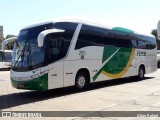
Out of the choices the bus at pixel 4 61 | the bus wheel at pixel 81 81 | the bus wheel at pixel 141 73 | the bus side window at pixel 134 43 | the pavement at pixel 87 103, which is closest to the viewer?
the pavement at pixel 87 103

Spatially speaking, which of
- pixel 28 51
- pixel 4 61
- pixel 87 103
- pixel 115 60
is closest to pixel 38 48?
pixel 28 51

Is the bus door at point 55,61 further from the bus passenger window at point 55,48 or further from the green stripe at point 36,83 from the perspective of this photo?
the green stripe at point 36,83

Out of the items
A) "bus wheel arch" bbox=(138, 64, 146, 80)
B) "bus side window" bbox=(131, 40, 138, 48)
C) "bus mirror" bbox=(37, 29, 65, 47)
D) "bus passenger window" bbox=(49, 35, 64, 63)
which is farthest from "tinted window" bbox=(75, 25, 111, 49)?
"bus wheel arch" bbox=(138, 64, 146, 80)

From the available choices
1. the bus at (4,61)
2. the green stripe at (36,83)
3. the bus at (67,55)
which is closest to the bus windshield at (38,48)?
the bus at (67,55)

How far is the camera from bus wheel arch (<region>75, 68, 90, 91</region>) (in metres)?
14.2

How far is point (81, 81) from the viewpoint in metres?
14.4

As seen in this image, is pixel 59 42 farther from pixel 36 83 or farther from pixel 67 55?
pixel 36 83

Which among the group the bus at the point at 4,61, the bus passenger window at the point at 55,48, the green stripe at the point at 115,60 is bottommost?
the bus at the point at 4,61

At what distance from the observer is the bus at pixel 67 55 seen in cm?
1233

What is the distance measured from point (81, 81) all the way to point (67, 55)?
1.67 m

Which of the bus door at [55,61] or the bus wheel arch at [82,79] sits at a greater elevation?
the bus door at [55,61]

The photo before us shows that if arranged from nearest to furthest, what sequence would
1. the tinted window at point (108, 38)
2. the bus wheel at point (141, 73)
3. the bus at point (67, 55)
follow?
the bus at point (67, 55)
the tinted window at point (108, 38)
the bus wheel at point (141, 73)

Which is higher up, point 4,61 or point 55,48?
point 55,48

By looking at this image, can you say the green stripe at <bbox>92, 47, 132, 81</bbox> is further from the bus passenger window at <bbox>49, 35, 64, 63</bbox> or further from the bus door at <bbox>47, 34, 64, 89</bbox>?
the bus passenger window at <bbox>49, 35, 64, 63</bbox>
